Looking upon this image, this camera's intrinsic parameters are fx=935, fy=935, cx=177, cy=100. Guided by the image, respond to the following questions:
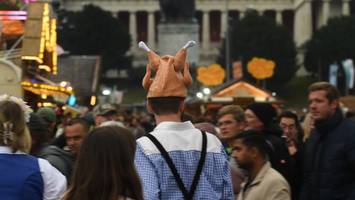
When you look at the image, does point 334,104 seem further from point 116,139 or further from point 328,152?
point 116,139

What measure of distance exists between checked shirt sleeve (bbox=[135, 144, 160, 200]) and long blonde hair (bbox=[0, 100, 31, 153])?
625 millimetres

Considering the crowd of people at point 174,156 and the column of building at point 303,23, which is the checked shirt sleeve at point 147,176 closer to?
the crowd of people at point 174,156

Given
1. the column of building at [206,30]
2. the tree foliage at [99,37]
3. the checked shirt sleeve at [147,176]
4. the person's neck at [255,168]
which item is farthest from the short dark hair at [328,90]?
the column of building at [206,30]

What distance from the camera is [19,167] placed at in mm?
4879

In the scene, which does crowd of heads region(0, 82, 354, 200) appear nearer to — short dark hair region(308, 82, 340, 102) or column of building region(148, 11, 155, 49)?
short dark hair region(308, 82, 340, 102)

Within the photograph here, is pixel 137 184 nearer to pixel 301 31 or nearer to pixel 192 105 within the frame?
pixel 192 105

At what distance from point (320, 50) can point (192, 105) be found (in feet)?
193

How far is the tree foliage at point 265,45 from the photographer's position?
8150cm

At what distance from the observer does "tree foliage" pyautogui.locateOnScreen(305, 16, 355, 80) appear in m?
83.7

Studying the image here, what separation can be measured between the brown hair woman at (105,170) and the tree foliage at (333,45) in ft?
260

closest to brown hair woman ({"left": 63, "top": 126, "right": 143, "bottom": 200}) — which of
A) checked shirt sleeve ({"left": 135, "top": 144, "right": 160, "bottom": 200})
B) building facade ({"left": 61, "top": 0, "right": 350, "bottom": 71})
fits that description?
checked shirt sleeve ({"left": 135, "top": 144, "right": 160, "bottom": 200})

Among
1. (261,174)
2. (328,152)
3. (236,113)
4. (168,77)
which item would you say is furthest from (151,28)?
(168,77)

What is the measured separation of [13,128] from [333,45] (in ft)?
265

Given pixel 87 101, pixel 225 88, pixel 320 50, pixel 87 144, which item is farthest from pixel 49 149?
pixel 320 50
